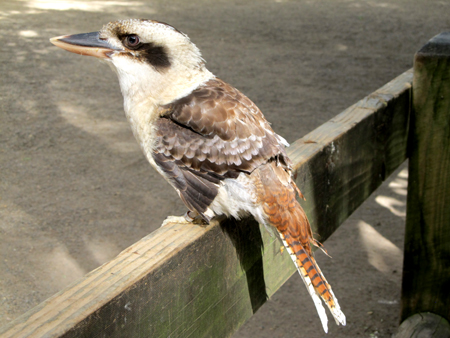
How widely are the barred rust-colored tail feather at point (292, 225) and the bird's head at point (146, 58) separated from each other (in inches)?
18.6

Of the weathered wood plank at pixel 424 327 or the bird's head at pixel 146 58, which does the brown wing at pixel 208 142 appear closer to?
the bird's head at pixel 146 58

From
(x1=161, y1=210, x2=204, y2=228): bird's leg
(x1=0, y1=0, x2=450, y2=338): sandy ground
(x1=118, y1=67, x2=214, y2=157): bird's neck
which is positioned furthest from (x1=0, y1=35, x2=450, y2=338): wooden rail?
(x1=0, y1=0, x2=450, y2=338): sandy ground

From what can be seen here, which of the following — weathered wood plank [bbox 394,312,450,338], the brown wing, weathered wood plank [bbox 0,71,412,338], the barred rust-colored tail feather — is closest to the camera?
weathered wood plank [bbox 0,71,412,338]

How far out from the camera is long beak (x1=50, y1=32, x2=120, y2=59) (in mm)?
1688

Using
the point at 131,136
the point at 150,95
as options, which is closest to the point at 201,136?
the point at 150,95

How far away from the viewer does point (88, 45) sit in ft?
5.68

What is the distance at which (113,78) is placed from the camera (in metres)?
7.39

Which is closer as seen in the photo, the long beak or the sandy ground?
the long beak

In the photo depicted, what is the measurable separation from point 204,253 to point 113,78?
650 cm

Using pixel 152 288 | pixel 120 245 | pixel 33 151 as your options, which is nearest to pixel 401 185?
pixel 120 245

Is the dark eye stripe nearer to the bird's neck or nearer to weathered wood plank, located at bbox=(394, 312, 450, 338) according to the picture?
the bird's neck

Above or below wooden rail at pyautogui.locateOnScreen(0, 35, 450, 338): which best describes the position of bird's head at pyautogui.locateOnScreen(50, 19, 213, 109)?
above

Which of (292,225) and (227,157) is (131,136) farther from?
(292,225)

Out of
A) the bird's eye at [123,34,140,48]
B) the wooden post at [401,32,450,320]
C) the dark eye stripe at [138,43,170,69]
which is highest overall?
the bird's eye at [123,34,140,48]
